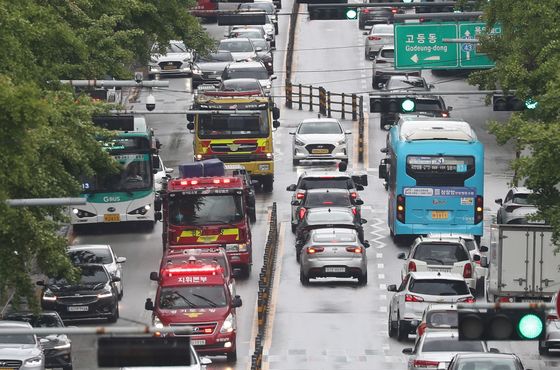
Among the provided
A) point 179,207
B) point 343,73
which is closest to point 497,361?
point 179,207

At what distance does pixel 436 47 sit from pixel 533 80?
33.3ft

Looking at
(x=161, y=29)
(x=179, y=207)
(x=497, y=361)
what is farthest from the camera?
(x=161, y=29)

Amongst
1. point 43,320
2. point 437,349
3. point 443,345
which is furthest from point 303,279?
point 437,349

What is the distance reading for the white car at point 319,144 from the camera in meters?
63.6

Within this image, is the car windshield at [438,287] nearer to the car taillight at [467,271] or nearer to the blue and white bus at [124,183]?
the car taillight at [467,271]

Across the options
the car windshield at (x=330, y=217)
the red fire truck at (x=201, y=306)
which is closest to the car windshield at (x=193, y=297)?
the red fire truck at (x=201, y=306)

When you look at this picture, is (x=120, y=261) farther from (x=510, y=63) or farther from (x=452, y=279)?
(x=510, y=63)

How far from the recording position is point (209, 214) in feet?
159

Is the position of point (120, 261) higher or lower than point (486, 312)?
lower

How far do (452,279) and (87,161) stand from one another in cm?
938

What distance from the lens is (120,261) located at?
46.3 meters

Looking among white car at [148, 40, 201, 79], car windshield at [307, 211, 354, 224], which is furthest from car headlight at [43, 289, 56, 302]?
white car at [148, 40, 201, 79]

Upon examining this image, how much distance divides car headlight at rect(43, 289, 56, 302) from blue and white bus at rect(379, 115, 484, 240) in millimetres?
12002

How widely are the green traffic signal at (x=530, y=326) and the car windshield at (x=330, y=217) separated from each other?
29.0 meters
